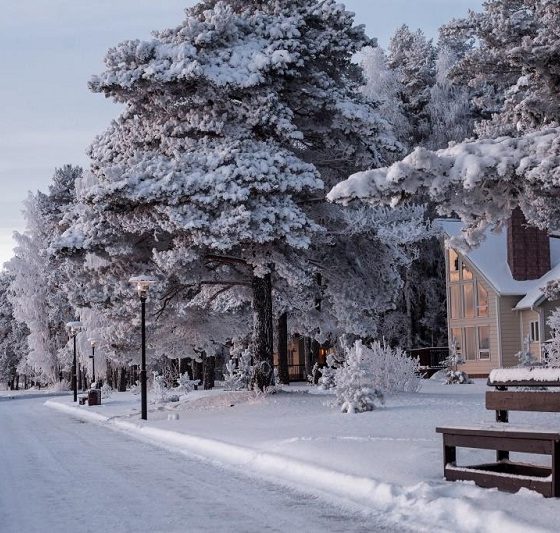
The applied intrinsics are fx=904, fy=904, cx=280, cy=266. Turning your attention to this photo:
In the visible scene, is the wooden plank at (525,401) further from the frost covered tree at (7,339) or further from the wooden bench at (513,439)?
the frost covered tree at (7,339)

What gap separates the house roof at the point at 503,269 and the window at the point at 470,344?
3.21 metres

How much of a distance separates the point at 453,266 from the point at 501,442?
36.4m

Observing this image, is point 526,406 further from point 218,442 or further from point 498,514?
point 218,442

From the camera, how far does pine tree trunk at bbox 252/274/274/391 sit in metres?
25.9

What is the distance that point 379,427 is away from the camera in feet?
51.0

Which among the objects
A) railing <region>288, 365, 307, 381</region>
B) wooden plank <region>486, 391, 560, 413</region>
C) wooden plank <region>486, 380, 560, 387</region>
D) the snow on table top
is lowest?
railing <region>288, 365, 307, 381</region>

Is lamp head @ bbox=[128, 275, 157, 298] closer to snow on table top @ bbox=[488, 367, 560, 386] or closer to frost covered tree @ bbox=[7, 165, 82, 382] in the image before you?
snow on table top @ bbox=[488, 367, 560, 386]

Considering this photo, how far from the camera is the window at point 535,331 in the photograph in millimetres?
39125

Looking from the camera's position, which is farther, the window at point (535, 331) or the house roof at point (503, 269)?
the window at point (535, 331)

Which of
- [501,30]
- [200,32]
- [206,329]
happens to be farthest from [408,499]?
[206,329]

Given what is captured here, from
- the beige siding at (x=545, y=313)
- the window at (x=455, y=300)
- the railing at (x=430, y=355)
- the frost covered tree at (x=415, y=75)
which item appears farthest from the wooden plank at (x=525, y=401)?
the frost covered tree at (x=415, y=75)

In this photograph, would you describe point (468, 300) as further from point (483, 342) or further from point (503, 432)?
point (503, 432)

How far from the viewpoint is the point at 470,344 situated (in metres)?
43.1

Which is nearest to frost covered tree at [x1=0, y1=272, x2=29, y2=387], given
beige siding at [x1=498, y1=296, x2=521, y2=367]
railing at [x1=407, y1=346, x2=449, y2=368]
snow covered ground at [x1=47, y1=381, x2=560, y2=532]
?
railing at [x1=407, y1=346, x2=449, y2=368]
